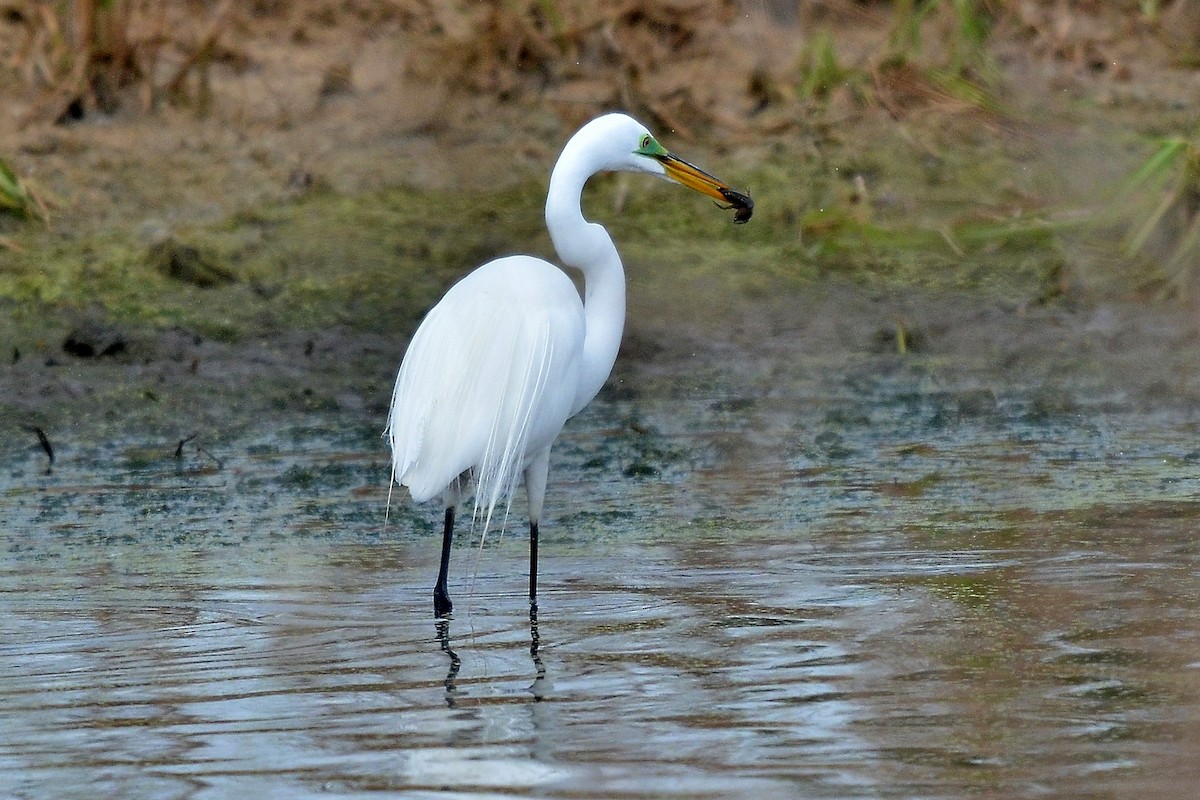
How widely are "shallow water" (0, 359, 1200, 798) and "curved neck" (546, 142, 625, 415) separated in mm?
482

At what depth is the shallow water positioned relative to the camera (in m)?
3.38

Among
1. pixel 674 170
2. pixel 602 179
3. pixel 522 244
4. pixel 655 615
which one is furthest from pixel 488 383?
pixel 602 179

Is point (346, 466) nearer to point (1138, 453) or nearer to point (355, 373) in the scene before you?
point (355, 373)

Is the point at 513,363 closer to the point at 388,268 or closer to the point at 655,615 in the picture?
the point at 655,615

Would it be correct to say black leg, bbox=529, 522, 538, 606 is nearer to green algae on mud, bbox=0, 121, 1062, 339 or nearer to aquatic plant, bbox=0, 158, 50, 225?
green algae on mud, bbox=0, 121, 1062, 339

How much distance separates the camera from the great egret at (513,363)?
4832mm

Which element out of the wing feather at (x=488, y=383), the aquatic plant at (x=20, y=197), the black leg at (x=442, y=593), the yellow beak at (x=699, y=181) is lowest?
the black leg at (x=442, y=593)

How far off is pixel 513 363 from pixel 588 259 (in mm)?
531

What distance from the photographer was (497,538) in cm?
560

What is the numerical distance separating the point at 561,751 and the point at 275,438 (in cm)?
341

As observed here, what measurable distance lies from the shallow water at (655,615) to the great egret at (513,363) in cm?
27

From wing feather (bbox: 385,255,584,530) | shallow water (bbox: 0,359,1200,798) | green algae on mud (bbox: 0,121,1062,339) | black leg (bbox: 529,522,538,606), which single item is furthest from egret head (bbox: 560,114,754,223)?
green algae on mud (bbox: 0,121,1062,339)

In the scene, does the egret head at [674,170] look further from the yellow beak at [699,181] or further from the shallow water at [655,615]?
the shallow water at [655,615]

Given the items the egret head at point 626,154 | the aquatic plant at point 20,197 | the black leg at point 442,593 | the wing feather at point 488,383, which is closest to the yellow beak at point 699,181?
the egret head at point 626,154
